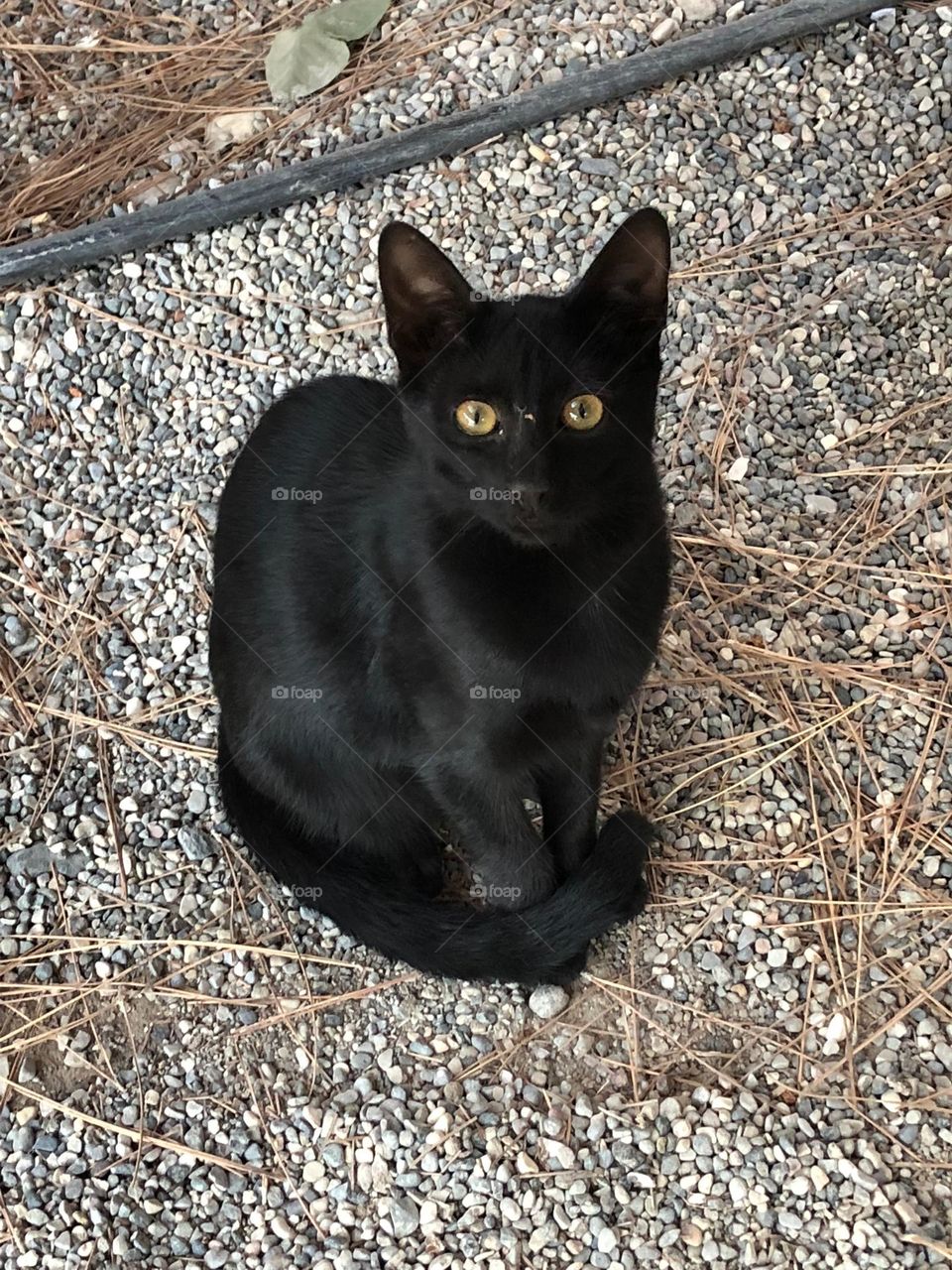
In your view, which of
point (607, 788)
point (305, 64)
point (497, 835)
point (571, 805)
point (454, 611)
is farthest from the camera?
point (305, 64)

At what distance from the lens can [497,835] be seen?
74.9 inches

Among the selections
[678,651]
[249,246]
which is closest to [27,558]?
[249,246]

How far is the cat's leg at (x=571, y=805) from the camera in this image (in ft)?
6.29

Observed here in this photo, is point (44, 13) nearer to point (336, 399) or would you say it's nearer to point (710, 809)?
point (336, 399)

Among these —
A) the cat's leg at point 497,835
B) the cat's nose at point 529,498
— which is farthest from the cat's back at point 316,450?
the cat's leg at point 497,835

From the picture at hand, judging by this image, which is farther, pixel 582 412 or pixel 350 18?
pixel 350 18

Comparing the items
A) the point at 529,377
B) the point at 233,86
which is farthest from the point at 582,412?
the point at 233,86

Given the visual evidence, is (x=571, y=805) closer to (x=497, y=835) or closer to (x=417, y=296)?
(x=497, y=835)

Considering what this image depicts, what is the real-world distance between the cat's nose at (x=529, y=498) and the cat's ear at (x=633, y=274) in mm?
264

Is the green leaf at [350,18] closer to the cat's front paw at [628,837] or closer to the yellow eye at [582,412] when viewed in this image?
the yellow eye at [582,412]

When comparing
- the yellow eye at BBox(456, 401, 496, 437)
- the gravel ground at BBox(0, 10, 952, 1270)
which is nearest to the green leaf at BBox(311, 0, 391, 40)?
the gravel ground at BBox(0, 10, 952, 1270)

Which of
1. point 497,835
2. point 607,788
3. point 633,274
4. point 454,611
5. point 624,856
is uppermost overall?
→ point 633,274

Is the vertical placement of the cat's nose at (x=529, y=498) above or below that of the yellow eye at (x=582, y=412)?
below

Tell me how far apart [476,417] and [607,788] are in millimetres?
910
